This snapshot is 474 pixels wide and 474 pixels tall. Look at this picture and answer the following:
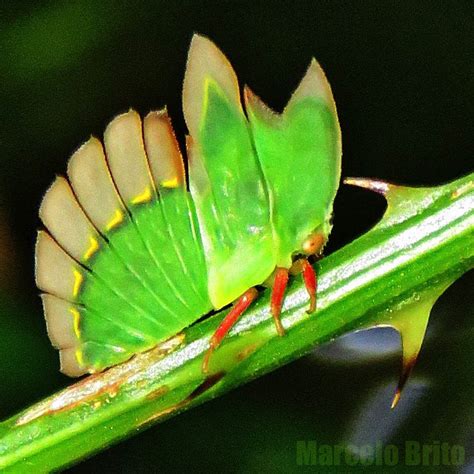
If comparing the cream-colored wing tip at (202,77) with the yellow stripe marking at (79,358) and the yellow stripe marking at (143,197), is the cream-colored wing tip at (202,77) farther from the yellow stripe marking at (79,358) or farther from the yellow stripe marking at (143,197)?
the yellow stripe marking at (79,358)

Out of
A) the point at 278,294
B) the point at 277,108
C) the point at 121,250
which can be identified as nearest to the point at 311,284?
the point at 278,294

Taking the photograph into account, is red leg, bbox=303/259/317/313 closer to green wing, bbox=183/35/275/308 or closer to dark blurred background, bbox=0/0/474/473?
green wing, bbox=183/35/275/308

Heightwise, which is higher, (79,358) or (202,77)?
(202,77)

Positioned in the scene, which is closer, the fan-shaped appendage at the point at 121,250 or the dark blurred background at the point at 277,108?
the fan-shaped appendage at the point at 121,250

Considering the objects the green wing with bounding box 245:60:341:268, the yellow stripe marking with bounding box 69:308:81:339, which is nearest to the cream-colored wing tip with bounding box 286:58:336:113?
the green wing with bounding box 245:60:341:268

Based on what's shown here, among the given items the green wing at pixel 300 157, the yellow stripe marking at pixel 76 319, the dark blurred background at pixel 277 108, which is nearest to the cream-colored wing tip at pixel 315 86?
the green wing at pixel 300 157

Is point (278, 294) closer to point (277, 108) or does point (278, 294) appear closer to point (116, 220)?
point (116, 220)

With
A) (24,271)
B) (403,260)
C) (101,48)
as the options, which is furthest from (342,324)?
(101,48)
